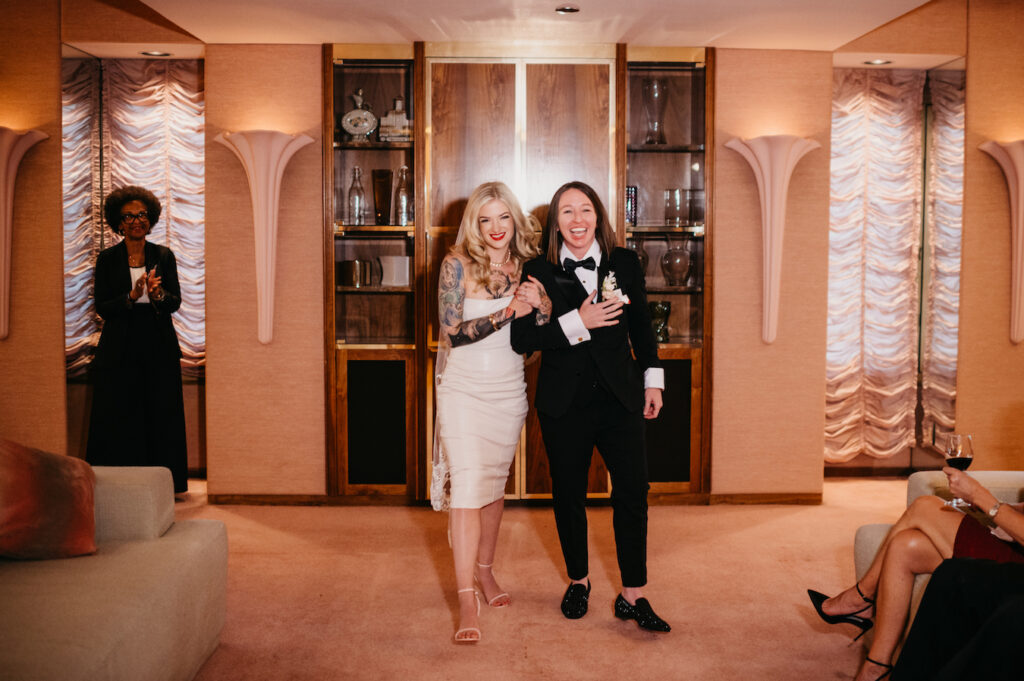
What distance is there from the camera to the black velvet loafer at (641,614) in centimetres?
304

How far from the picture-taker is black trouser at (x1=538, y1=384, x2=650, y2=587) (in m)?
3.09

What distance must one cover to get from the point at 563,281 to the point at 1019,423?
3.42 m

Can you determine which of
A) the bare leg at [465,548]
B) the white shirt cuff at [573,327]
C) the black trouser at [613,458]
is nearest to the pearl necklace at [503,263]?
the white shirt cuff at [573,327]

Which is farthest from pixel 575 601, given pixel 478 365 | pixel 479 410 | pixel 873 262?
pixel 873 262

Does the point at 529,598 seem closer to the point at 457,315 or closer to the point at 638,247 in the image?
the point at 457,315

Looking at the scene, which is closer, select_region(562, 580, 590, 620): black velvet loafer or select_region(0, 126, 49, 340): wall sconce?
select_region(562, 580, 590, 620): black velvet loafer

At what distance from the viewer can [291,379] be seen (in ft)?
15.9

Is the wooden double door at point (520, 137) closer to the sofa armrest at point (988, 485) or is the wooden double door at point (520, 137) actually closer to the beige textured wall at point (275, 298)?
the beige textured wall at point (275, 298)

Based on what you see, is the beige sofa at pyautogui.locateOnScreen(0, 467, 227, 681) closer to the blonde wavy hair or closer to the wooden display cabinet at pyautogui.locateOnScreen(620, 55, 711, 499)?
the blonde wavy hair

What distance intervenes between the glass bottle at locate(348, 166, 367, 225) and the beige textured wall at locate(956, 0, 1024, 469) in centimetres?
348

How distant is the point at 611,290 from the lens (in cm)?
307

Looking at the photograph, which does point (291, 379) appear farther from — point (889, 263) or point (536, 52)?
point (889, 263)

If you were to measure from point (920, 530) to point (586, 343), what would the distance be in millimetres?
1208

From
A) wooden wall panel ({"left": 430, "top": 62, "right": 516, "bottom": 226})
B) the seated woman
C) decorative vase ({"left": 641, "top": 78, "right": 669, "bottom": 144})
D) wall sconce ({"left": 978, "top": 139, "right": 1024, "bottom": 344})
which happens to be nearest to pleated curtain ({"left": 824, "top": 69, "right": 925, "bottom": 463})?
wall sconce ({"left": 978, "top": 139, "right": 1024, "bottom": 344})
